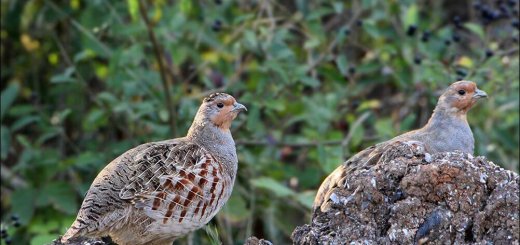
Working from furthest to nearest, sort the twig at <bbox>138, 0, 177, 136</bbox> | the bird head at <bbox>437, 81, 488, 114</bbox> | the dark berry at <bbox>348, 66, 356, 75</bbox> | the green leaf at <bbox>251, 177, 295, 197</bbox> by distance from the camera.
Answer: the dark berry at <bbox>348, 66, 356, 75</bbox>
the twig at <bbox>138, 0, 177, 136</bbox>
the green leaf at <bbox>251, 177, 295, 197</bbox>
the bird head at <bbox>437, 81, 488, 114</bbox>

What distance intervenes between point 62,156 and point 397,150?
5.16 meters

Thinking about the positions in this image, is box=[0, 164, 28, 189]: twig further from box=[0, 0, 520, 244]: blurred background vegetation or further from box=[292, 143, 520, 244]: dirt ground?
box=[292, 143, 520, 244]: dirt ground

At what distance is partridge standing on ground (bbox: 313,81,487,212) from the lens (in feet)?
22.7

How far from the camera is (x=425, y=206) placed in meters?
4.99

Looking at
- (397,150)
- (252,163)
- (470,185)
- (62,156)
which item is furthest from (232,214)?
(470,185)

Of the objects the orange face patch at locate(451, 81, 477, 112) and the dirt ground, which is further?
the orange face patch at locate(451, 81, 477, 112)

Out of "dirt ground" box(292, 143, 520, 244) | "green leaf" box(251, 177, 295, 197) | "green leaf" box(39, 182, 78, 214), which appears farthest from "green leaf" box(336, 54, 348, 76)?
"dirt ground" box(292, 143, 520, 244)

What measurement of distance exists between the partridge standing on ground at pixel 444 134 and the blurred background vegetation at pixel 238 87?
163cm

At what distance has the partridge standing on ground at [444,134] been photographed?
6910 mm

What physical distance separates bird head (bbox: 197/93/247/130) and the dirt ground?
1973mm

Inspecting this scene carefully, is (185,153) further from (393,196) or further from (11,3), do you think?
(11,3)

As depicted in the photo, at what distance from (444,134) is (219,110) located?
139 cm

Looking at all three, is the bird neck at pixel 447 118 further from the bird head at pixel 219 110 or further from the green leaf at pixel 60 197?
the green leaf at pixel 60 197

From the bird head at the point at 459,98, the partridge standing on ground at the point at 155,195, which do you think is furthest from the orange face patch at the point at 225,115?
the bird head at the point at 459,98
